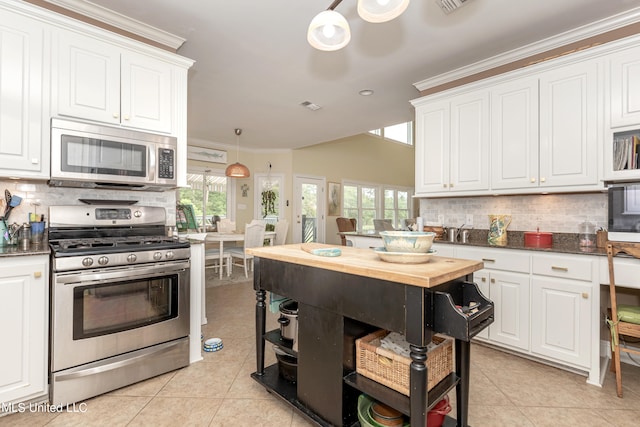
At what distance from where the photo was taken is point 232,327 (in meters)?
3.05

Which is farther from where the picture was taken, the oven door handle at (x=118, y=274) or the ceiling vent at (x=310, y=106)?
the ceiling vent at (x=310, y=106)

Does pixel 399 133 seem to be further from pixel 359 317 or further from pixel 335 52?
pixel 359 317

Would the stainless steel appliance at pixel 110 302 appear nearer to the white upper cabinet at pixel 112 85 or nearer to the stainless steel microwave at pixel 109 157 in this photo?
the stainless steel microwave at pixel 109 157

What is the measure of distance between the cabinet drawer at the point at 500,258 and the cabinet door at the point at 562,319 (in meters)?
0.13

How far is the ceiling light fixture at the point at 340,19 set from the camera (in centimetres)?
145

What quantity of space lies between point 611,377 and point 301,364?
2223 mm

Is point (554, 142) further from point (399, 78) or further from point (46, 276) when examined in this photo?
point (46, 276)

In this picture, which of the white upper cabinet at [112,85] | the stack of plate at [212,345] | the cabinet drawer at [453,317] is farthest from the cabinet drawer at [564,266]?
the white upper cabinet at [112,85]

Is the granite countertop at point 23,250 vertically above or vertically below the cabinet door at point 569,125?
below

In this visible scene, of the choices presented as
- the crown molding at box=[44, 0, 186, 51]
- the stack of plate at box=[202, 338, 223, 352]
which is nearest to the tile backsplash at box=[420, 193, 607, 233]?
the stack of plate at box=[202, 338, 223, 352]

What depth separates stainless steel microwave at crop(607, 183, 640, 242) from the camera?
2113 mm

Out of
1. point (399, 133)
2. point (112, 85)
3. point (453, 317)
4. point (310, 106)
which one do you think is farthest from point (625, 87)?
point (399, 133)

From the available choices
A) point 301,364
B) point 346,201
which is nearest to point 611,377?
point 301,364

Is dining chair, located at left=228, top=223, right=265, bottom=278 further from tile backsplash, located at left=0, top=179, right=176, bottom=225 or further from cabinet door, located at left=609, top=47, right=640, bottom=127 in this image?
cabinet door, located at left=609, top=47, right=640, bottom=127
